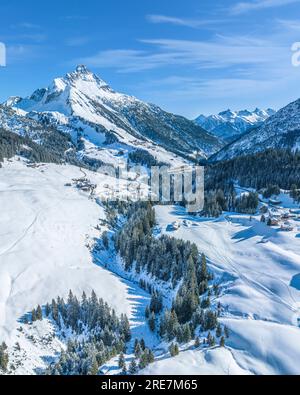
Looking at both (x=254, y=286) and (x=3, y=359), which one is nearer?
(x=3, y=359)

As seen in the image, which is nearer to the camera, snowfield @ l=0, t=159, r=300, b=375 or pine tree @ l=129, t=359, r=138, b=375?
pine tree @ l=129, t=359, r=138, b=375

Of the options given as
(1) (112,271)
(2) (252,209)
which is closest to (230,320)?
(1) (112,271)

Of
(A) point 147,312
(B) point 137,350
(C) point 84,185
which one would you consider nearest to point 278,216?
(A) point 147,312

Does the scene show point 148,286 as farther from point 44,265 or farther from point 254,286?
point 44,265

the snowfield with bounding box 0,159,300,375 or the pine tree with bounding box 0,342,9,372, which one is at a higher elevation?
the snowfield with bounding box 0,159,300,375

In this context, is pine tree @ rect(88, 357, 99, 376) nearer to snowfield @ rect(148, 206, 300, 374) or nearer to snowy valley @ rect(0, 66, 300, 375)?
snowy valley @ rect(0, 66, 300, 375)

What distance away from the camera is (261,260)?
94625 millimetres

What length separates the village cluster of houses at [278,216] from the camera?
11714 cm

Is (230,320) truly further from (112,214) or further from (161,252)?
(112,214)

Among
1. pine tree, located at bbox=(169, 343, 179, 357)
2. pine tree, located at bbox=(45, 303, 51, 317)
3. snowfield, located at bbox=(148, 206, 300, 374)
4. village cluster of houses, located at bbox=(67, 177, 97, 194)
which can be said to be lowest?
pine tree, located at bbox=(169, 343, 179, 357)

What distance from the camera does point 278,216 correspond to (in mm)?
126500

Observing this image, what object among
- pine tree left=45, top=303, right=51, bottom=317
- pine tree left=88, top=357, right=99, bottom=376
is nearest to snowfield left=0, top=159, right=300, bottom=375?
pine tree left=88, top=357, right=99, bottom=376

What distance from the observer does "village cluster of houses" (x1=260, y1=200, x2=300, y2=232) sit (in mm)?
117137

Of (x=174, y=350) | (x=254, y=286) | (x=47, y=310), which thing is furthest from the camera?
(x=254, y=286)
